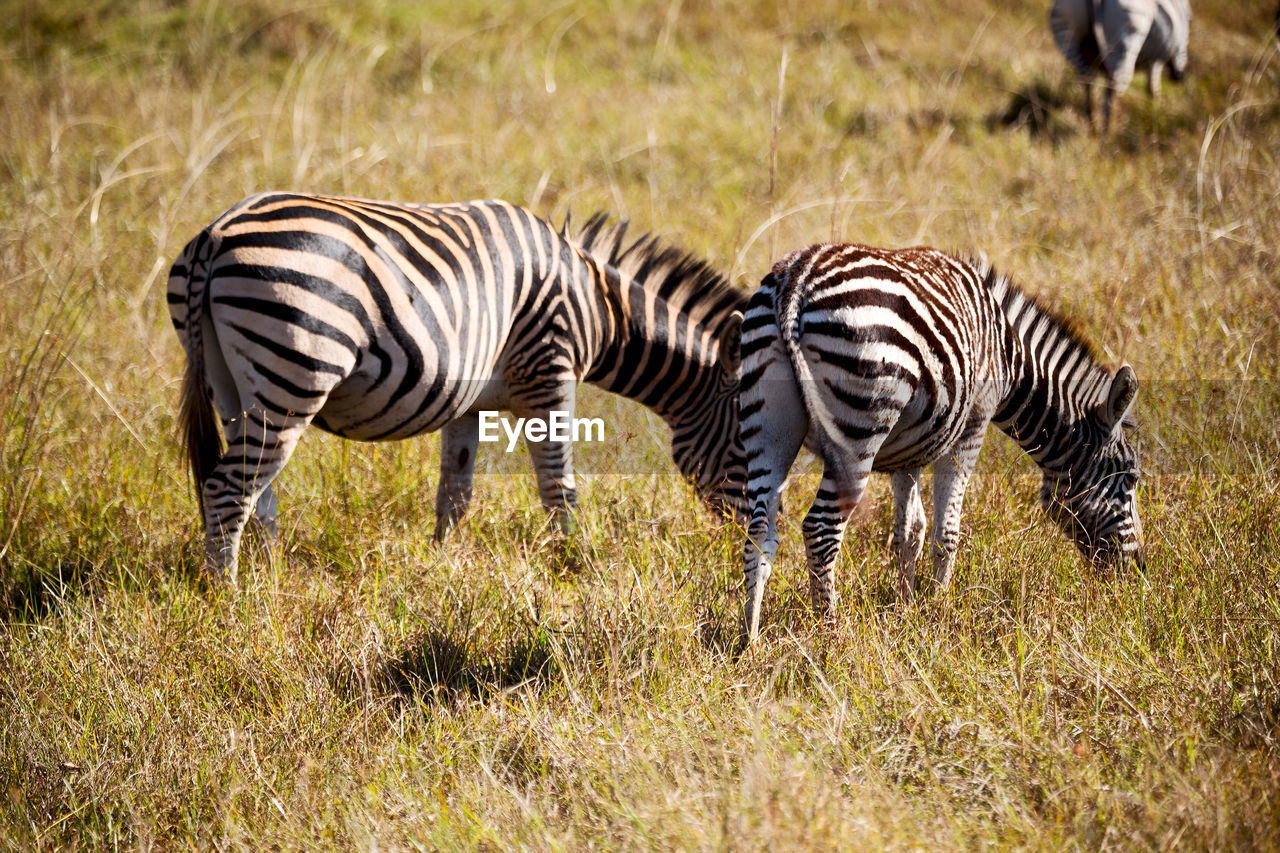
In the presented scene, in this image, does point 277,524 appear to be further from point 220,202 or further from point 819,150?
point 819,150

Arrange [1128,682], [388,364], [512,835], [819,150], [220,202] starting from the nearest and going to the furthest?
[512,835] < [1128,682] < [388,364] < [220,202] < [819,150]

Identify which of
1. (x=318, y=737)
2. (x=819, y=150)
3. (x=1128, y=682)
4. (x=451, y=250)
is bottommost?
(x=318, y=737)

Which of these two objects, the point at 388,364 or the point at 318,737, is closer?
the point at 318,737

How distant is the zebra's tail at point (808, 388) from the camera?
11.1 feet

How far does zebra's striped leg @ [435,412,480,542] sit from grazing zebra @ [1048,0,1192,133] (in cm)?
775

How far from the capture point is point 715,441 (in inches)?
197

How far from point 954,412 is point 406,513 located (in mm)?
2960

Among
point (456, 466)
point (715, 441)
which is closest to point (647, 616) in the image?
point (715, 441)

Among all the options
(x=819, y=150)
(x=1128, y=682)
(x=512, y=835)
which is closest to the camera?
(x=512, y=835)

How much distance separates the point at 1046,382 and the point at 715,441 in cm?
162

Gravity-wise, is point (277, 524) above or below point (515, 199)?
below

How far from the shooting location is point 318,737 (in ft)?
10.8

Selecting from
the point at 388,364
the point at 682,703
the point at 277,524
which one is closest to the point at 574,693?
the point at 682,703

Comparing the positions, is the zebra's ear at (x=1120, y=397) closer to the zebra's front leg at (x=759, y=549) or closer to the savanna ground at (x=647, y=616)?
the savanna ground at (x=647, y=616)
